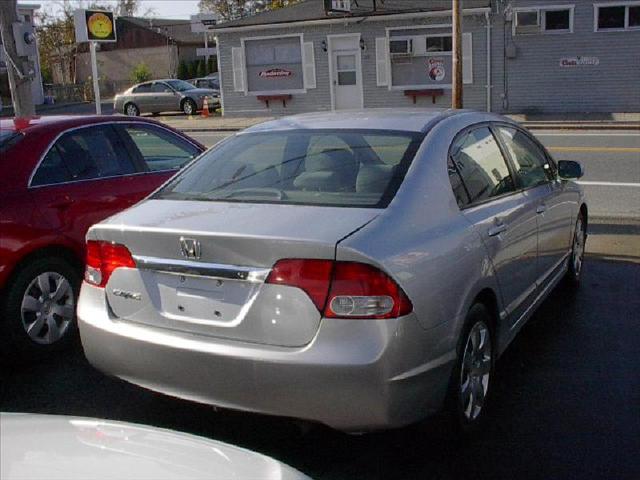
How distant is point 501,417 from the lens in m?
4.26

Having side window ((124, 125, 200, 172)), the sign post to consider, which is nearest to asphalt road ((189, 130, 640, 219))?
the sign post

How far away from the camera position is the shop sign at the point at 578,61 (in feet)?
78.9

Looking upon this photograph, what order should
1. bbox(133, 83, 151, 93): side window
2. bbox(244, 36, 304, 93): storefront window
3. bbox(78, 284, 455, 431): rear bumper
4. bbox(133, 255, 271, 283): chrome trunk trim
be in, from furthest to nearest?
bbox(133, 83, 151, 93): side window < bbox(244, 36, 304, 93): storefront window < bbox(133, 255, 271, 283): chrome trunk trim < bbox(78, 284, 455, 431): rear bumper

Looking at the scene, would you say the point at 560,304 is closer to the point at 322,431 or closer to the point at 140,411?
the point at 322,431

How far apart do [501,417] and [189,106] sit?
30.1 meters

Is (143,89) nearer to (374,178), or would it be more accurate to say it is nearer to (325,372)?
Result: (374,178)

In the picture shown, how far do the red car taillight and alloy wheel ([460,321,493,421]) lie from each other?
718 mm

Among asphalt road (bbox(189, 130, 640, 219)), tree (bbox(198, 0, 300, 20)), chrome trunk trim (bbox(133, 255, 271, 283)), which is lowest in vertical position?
asphalt road (bbox(189, 130, 640, 219))

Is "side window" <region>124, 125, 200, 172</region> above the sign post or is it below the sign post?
below

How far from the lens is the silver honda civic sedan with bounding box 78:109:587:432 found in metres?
3.32

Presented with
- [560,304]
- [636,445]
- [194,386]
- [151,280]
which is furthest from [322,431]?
[560,304]

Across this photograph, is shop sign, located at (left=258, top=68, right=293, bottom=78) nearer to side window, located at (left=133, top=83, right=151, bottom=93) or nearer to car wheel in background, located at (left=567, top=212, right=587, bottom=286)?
side window, located at (left=133, top=83, right=151, bottom=93)

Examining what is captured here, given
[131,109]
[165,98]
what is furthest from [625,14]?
[131,109]

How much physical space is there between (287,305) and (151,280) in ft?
2.49
